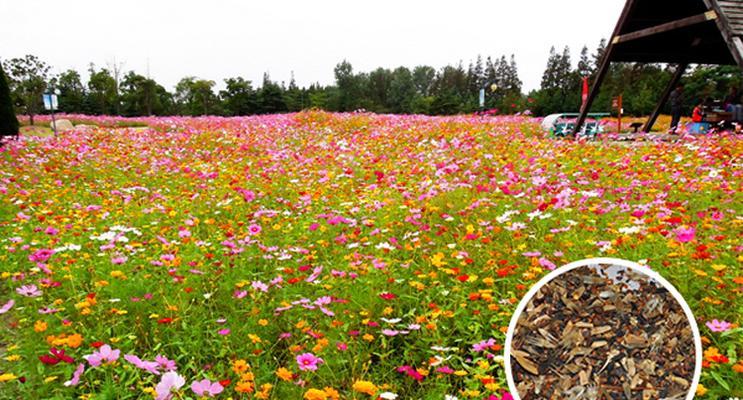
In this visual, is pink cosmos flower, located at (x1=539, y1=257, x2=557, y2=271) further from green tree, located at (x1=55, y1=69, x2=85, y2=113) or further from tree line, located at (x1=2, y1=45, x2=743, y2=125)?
green tree, located at (x1=55, y1=69, x2=85, y2=113)

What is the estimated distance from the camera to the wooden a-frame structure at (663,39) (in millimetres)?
9252

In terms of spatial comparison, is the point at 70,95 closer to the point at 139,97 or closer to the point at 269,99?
the point at 139,97

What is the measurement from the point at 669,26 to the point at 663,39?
7.61ft

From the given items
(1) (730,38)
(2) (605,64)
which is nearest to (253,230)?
(1) (730,38)

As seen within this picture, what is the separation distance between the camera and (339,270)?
3176 mm

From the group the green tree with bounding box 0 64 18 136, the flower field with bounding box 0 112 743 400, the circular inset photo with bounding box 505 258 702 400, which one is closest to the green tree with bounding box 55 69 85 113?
the green tree with bounding box 0 64 18 136

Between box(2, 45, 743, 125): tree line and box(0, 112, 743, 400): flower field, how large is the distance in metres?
15.9

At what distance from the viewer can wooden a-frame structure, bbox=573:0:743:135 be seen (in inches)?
364

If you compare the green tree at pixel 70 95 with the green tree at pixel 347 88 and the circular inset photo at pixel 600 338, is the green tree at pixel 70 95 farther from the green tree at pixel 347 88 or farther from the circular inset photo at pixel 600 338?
the circular inset photo at pixel 600 338

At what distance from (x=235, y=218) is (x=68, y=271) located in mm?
1812

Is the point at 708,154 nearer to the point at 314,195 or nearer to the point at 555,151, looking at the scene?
the point at 555,151

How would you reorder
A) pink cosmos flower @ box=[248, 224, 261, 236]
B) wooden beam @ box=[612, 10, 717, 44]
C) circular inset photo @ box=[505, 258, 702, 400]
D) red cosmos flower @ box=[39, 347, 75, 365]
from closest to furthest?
circular inset photo @ box=[505, 258, 702, 400]
red cosmos flower @ box=[39, 347, 75, 365]
pink cosmos flower @ box=[248, 224, 261, 236]
wooden beam @ box=[612, 10, 717, 44]

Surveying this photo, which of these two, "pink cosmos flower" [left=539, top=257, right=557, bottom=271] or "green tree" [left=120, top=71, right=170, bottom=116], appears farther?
"green tree" [left=120, top=71, right=170, bottom=116]

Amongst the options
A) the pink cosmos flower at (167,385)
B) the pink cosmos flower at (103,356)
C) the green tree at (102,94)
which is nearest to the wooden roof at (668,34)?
the pink cosmos flower at (167,385)
